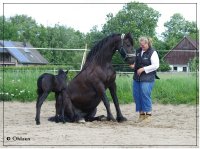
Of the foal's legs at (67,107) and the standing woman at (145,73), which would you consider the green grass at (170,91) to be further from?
the foal's legs at (67,107)

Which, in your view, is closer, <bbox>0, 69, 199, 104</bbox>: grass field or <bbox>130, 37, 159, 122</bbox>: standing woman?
<bbox>130, 37, 159, 122</bbox>: standing woman

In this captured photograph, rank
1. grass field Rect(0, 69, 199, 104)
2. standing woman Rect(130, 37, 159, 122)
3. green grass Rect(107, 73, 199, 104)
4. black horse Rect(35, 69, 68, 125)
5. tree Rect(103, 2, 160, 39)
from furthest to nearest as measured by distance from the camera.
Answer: tree Rect(103, 2, 160, 39) < grass field Rect(0, 69, 199, 104) < green grass Rect(107, 73, 199, 104) < standing woman Rect(130, 37, 159, 122) < black horse Rect(35, 69, 68, 125)

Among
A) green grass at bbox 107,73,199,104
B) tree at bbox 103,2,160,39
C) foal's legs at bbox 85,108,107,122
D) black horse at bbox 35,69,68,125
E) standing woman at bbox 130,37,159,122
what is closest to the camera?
black horse at bbox 35,69,68,125

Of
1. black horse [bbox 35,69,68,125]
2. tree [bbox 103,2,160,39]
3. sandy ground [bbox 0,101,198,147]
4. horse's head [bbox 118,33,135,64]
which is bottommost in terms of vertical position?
sandy ground [bbox 0,101,198,147]

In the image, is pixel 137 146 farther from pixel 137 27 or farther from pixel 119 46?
pixel 137 27

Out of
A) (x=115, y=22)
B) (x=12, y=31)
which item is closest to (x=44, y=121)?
(x=115, y=22)

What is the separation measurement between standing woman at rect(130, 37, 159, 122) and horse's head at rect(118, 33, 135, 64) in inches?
9.7

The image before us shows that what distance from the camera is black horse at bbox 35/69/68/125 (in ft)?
28.1

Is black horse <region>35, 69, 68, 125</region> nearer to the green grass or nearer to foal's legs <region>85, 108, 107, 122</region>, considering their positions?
foal's legs <region>85, 108, 107, 122</region>

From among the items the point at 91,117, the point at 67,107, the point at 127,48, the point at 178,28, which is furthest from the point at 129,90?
the point at 178,28

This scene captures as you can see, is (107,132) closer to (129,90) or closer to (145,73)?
(145,73)

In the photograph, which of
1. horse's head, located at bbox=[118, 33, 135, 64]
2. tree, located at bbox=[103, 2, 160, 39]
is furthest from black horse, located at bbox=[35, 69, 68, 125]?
tree, located at bbox=[103, 2, 160, 39]

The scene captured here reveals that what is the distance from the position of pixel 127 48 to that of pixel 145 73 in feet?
1.97

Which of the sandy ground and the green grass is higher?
the green grass
